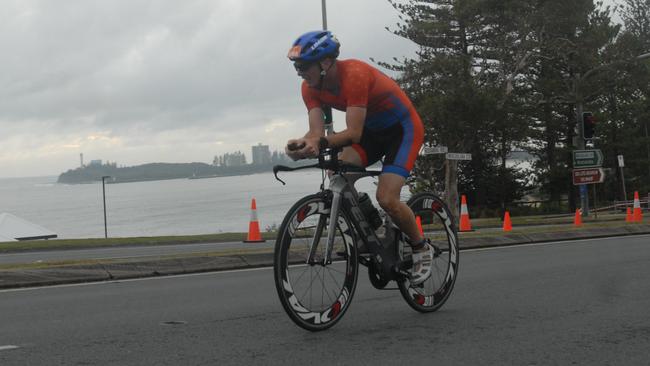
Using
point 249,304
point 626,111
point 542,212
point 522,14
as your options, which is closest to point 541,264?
point 249,304

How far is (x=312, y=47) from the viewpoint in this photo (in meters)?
4.81

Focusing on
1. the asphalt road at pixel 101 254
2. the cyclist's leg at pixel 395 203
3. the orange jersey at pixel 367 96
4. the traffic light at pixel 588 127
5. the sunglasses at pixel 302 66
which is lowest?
the asphalt road at pixel 101 254

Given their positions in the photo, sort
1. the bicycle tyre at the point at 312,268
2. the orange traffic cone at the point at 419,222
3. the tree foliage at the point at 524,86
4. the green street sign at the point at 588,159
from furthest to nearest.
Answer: the tree foliage at the point at 524,86 → the green street sign at the point at 588,159 → the orange traffic cone at the point at 419,222 → the bicycle tyre at the point at 312,268

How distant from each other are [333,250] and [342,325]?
56cm

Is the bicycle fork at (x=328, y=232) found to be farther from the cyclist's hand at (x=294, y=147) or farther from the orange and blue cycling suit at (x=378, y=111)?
the orange and blue cycling suit at (x=378, y=111)

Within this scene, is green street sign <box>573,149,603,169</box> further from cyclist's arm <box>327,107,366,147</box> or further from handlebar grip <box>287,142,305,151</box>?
handlebar grip <box>287,142,305,151</box>

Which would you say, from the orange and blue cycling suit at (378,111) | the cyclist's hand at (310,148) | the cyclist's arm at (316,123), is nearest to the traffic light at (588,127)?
the orange and blue cycling suit at (378,111)

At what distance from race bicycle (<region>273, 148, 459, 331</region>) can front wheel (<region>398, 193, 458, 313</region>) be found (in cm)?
2

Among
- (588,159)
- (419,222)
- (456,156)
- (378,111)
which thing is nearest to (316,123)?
(378,111)

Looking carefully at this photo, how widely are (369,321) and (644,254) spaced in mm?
Answer: 6038

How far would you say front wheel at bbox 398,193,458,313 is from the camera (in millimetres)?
5539

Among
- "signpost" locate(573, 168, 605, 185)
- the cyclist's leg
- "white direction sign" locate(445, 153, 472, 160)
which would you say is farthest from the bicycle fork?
"signpost" locate(573, 168, 605, 185)

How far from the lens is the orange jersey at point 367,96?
4938mm

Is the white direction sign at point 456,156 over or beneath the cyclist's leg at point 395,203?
over
